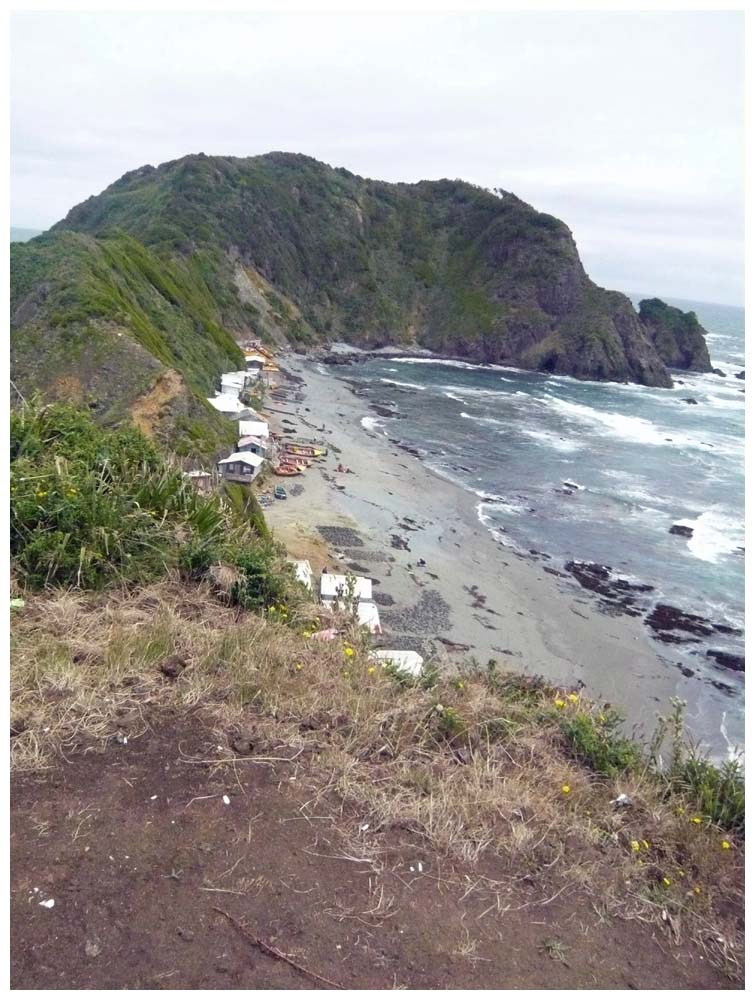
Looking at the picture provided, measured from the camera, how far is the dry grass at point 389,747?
11.1 ft

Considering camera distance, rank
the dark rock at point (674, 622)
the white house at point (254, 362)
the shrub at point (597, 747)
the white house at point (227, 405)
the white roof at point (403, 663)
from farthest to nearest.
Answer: the white house at point (254, 362) → the white house at point (227, 405) → the dark rock at point (674, 622) → the white roof at point (403, 663) → the shrub at point (597, 747)

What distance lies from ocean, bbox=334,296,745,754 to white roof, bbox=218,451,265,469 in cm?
1074

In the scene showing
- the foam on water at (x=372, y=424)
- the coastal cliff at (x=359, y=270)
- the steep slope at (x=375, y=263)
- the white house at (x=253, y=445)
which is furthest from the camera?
the steep slope at (x=375, y=263)

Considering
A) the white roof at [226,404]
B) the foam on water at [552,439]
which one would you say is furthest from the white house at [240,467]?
the foam on water at [552,439]

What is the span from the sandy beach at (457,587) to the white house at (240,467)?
2.09 metres

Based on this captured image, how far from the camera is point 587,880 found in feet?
10.9

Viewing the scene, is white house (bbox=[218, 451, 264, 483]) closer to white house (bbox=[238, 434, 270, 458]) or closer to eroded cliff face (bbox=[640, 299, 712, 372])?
white house (bbox=[238, 434, 270, 458])

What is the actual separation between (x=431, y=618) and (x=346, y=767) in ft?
54.4

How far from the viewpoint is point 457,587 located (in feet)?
74.2

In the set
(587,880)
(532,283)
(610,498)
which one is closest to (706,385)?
(532,283)

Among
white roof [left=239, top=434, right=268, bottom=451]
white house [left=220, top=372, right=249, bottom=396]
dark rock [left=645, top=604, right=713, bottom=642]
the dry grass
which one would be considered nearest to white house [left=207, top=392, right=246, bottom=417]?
white house [left=220, top=372, right=249, bottom=396]

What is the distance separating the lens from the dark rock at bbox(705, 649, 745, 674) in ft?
66.3

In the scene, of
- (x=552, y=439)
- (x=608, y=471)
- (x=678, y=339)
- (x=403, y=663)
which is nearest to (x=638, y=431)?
(x=552, y=439)

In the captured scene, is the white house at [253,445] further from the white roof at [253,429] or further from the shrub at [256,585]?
the shrub at [256,585]
